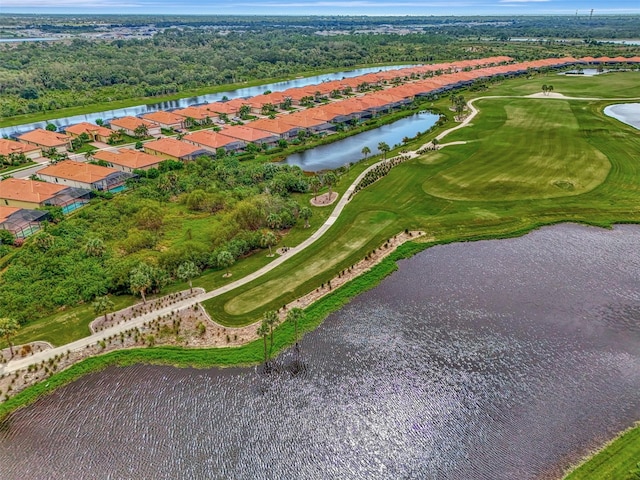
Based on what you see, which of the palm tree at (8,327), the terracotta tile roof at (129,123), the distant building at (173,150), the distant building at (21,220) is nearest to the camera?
the palm tree at (8,327)

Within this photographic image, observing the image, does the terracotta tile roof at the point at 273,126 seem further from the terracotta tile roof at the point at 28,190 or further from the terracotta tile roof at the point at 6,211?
the terracotta tile roof at the point at 6,211

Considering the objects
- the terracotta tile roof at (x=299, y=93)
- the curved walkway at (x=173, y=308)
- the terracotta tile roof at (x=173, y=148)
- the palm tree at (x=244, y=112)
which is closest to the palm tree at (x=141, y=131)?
the terracotta tile roof at (x=173, y=148)

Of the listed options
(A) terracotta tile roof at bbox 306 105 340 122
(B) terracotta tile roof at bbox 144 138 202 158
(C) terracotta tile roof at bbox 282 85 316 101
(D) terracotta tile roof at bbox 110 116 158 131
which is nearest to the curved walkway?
(B) terracotta tile roof at bbox 144 138 202 158

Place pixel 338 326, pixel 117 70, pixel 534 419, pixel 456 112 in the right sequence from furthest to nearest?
pixel 117 70
pixel 456 112
pixel 338 326
pixel 534 419

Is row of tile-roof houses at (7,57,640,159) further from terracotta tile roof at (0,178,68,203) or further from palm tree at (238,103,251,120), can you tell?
terracotta tile roof at (0,178,68,203)

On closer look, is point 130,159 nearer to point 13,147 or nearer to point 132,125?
point 13,147

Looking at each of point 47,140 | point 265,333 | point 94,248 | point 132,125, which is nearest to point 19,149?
point 47,140

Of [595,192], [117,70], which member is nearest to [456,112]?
[595,192]

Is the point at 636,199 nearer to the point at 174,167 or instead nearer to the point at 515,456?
the point at 515,456
